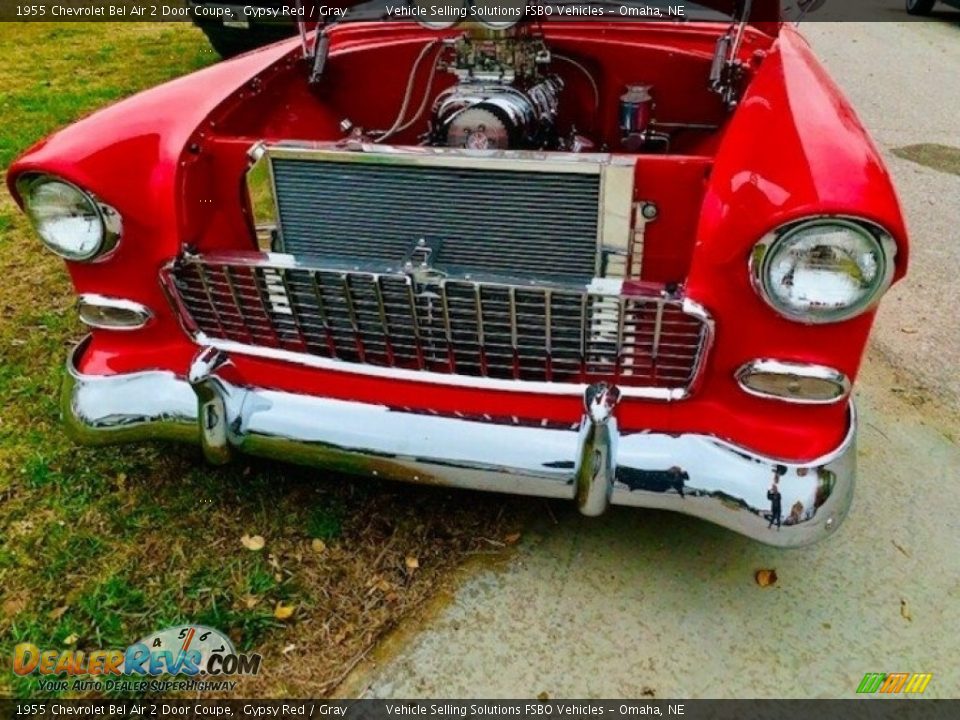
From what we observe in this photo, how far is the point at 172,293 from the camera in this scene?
1.78 metres

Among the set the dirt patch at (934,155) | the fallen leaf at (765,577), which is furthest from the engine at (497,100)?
the dirt patch at (934,155)

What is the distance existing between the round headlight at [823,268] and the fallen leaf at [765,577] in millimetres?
708

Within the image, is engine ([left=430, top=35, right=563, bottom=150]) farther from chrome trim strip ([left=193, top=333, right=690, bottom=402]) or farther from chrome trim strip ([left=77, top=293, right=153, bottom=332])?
chrome trim strip ([left=77, top=293, right=153, bottom=332])

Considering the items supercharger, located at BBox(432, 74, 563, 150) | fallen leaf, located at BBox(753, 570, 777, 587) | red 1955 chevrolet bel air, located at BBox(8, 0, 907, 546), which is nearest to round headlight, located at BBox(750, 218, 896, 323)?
red 1955 chevrolet bel air, located at BBox(8, 0, 907, 546)

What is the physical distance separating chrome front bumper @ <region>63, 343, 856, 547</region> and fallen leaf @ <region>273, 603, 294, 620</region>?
0.33 meters

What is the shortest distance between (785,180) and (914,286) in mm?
2068

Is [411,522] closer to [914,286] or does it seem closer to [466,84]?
[466,84]

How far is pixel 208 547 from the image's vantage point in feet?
6.48

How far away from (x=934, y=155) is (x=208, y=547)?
4.54m

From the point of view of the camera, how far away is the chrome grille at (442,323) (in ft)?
5.23

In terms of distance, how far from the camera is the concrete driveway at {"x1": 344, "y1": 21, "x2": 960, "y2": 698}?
1.69 metres

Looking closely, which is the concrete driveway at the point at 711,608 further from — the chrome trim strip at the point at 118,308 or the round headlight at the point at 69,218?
the round headlight at the point at 69,218

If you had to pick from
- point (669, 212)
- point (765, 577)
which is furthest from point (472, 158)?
point (765, 577)

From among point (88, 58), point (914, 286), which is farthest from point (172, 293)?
point (88, 58)
